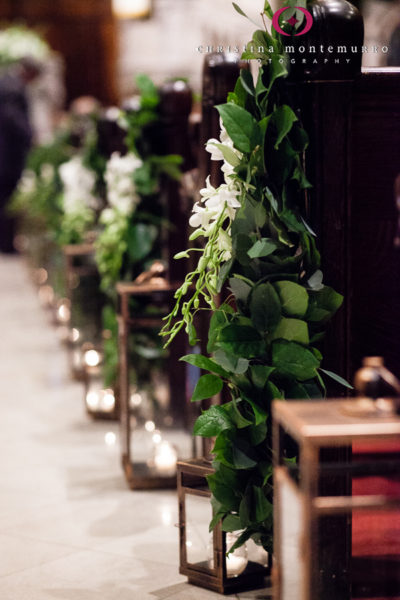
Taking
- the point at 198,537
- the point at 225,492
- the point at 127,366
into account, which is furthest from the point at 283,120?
the point at 127,366

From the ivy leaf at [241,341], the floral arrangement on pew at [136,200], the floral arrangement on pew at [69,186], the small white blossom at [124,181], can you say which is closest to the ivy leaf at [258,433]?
the ivy leaf at [241,341]

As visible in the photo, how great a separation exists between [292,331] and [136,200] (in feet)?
6.82

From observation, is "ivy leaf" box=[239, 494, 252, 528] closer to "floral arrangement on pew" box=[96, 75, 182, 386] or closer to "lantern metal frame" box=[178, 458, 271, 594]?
"lantern metal frame" box=[178, 458, 271, 594]

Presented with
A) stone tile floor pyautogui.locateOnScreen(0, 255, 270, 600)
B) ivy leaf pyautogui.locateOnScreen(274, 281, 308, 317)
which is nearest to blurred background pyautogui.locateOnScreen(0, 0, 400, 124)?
stone tile floor pyautogui.locateOnScreen(0, 255, 270, 600)

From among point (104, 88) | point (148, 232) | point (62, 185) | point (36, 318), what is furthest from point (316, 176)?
point (104, 88)

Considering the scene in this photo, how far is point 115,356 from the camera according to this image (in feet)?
14.8

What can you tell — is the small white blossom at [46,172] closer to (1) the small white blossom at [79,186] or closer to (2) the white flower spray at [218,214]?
(1) the small white blossom at [79,186]

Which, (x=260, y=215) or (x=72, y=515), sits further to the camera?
(x=72, y=515)

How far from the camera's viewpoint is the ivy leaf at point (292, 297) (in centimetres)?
236

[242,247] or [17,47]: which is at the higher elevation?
[17,47]

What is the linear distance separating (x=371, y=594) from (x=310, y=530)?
1.13 metres

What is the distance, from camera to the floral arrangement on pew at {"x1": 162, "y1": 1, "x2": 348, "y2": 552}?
7.82 feet

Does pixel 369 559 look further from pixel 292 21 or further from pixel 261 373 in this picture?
pixel 292 21

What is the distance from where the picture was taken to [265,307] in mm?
2369
